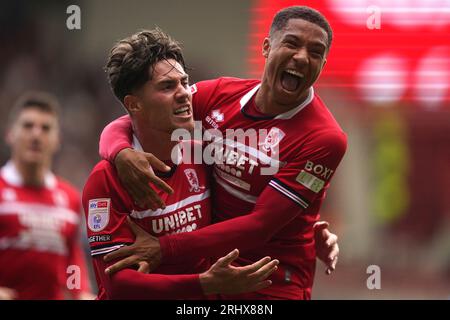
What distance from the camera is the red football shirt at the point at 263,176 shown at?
11.8 ft

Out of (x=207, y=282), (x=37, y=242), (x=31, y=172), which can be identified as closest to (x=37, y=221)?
(x=37, y=242)

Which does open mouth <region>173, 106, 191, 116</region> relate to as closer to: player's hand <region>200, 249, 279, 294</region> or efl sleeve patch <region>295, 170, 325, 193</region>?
efl sleeve patch <region>295, 170, 325, 193</region>

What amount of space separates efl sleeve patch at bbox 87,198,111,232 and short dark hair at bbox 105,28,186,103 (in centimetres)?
47

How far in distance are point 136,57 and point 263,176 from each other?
2.30ft

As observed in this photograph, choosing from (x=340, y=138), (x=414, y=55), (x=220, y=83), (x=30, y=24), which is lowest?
(x=340, y=138)

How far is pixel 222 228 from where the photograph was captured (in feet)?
11.8

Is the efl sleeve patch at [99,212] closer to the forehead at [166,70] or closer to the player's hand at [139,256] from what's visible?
the player's hand at [139,256]

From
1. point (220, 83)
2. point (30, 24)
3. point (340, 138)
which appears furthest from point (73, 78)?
point (340, 138)

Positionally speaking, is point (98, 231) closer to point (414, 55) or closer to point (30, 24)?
point (414, 55)

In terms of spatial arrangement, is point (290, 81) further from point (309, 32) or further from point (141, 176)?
point (141, 176)

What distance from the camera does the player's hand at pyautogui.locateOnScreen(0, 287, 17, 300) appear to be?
497 cm

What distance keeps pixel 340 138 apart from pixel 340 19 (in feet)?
8.65

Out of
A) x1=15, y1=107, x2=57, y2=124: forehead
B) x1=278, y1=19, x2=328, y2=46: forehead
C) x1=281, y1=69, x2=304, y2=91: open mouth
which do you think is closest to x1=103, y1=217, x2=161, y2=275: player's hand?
x1=281, y1=69, x2=304, y2=91: open mouth

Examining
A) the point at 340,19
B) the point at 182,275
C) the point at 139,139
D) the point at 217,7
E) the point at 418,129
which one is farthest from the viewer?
the point at 217,7
